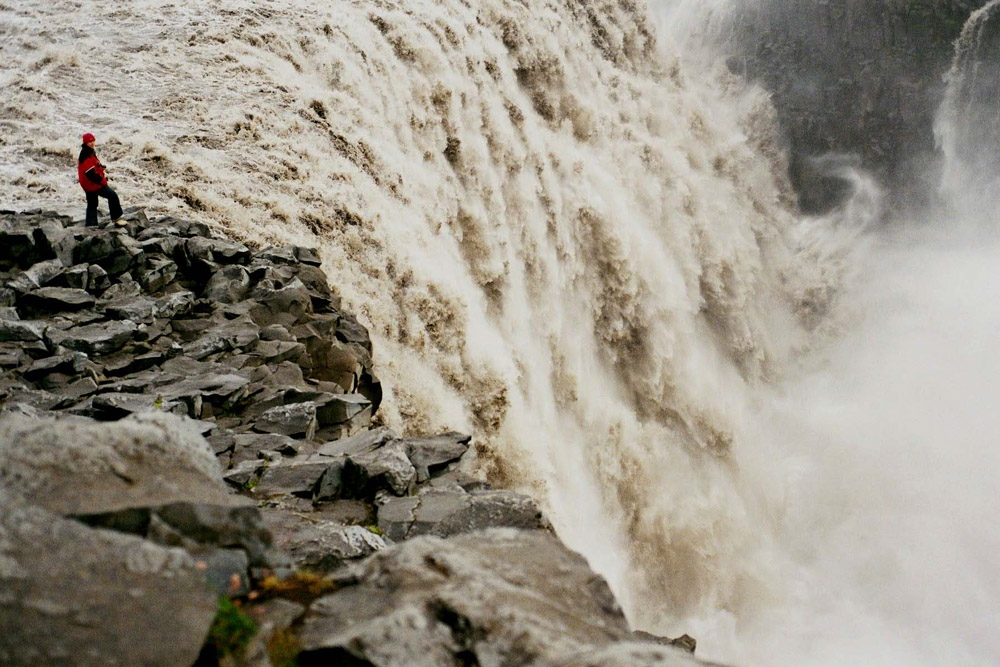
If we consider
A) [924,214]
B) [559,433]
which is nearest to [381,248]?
[559,433]

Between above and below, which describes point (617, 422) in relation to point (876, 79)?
below

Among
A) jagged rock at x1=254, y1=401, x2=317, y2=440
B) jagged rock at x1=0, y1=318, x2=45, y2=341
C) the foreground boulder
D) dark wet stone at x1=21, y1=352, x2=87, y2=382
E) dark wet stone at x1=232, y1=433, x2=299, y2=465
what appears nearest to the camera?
the foreground boulder

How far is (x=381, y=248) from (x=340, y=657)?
1060cm

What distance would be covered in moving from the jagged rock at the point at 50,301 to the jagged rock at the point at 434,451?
4.68 meters

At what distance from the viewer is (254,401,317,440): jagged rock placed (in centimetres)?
770

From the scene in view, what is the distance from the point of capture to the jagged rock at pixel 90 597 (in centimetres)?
247

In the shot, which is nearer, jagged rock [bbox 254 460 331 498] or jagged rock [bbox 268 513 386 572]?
jagged rock [bbox 268 513 386 572]

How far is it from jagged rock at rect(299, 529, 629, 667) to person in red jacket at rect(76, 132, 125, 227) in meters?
9.02

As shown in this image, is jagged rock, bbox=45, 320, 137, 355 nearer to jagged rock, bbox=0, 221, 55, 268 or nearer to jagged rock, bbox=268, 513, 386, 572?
jagged rock, bbox=0, 221, 55, 268

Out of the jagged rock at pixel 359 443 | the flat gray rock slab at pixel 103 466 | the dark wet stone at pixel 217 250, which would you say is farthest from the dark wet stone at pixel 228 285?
the flat gray rock slab at pixel 103 466

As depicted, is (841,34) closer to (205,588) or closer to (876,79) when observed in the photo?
(876,79)

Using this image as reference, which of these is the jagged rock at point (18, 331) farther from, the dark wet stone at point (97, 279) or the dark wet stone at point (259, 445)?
the dark wet stone at point (259, 445)

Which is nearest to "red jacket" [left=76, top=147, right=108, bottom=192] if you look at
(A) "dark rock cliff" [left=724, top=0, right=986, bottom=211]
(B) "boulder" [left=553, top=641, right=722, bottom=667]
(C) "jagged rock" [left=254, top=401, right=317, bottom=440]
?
(C) "jagged rock" [left=254, top=401, right=317, bottom=440]

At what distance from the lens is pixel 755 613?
65.8ft
